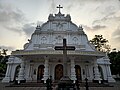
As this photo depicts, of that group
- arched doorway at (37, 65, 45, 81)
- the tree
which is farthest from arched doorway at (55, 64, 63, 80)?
the tree

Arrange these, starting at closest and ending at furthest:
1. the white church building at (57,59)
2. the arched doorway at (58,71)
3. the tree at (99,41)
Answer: the white church building at (57,59)
the arched doorway at (58,71)
the tree at (99,41)

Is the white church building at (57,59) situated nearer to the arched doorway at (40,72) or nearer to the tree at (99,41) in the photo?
the arched doorway at (40,72)

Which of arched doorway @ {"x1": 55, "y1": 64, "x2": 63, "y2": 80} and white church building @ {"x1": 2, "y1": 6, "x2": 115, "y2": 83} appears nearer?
white church building @ {"x1": 2, "y1": 6, "x2": 115, "y2": 83}

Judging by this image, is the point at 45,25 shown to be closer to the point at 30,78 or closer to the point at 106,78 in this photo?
the point at 30,78

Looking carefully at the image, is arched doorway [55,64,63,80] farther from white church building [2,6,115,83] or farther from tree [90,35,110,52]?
tree [90,35,110,52]

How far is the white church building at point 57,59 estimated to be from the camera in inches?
855

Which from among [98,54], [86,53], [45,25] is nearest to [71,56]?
[86,53]

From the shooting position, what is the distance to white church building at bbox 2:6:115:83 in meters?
21.7

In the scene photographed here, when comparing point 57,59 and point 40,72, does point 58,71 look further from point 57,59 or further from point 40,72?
point 40,72

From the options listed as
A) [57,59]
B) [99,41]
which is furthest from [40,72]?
[99,41]

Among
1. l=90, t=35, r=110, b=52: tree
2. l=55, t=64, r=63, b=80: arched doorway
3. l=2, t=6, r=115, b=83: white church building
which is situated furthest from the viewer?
l=90, t=35, r=110, b=52: tree

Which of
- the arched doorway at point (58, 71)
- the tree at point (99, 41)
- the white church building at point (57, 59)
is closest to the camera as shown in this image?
the white church building at point (57, 59)

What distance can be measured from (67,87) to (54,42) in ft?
50.6

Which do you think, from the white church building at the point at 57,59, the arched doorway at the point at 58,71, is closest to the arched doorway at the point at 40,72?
the white church building at the point at 57,59
